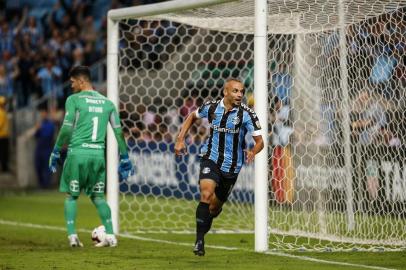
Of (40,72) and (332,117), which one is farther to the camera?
(40,72)

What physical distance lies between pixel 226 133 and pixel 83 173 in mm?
1936

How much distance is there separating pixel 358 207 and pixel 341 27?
2080mm

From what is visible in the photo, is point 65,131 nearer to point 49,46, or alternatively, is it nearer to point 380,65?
point 380,65

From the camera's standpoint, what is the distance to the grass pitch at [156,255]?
10.0 m

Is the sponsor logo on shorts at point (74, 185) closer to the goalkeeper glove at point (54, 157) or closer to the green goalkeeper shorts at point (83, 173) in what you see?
the green goalkeeper shorts at point (83, 173)

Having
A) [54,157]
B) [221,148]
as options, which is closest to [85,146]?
[54,157]

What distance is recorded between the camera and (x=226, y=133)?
10.9 meters

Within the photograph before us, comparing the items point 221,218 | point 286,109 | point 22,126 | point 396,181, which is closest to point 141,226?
point 221,218

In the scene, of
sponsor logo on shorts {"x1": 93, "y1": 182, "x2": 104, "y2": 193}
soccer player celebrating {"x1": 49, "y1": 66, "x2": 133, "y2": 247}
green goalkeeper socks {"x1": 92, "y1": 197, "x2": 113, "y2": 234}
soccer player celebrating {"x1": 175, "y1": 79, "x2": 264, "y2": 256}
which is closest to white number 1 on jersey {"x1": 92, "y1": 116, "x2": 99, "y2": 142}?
soccer player celebrating {"x1": 49, "y1": 66, "x2": 133, "y2": 247}

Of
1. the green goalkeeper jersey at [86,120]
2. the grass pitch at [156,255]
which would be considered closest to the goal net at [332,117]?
the grass pitch at [156,255]

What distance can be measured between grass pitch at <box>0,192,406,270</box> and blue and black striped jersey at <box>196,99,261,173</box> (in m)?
0.94

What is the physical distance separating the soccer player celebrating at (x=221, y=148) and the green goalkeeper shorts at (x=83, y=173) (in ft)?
4.91

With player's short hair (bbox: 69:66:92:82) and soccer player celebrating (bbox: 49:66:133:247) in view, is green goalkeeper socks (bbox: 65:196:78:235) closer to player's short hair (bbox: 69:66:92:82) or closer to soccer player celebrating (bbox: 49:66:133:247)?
soccer player celebrating (bbox: 49:66:133:247)

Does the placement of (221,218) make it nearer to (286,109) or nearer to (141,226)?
(141,226)
